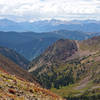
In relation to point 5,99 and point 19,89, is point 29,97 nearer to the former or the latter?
point 19,89

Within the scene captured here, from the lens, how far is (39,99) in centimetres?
3075

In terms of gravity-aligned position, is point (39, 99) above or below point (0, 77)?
below

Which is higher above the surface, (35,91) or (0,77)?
(0,77)

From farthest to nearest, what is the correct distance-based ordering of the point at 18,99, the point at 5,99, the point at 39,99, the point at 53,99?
the point at 53,99 < the point at 39,99 < the point at 18,99 < the point at 5,99

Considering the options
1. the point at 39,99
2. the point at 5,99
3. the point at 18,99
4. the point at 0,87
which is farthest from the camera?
the point at 39,99

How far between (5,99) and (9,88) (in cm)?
630

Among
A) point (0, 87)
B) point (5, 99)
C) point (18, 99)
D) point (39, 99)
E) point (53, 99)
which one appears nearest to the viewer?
point (5, 99)

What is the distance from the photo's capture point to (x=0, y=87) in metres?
28.3

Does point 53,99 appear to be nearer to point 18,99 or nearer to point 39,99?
point 39,99

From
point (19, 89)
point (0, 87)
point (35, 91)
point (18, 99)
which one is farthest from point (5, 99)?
point (35, 91)

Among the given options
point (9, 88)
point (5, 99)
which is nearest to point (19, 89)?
point (9, 88)

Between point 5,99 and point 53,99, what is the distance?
12051 mm

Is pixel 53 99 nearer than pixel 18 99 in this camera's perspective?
No

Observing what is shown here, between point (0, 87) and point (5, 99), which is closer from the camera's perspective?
point (5, 99)
